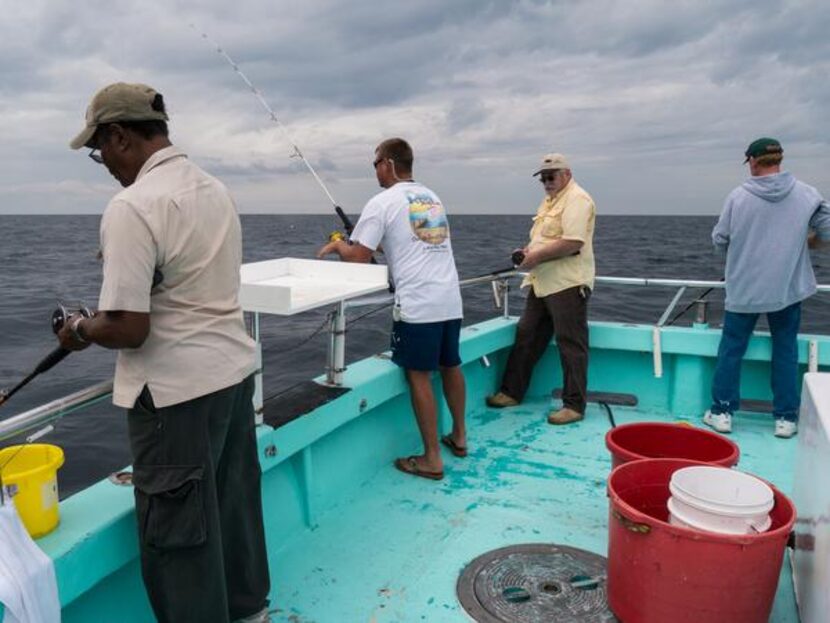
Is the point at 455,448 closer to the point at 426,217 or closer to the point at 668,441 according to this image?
the point at 668,441

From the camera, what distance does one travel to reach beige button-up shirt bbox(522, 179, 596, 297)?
13.5ft

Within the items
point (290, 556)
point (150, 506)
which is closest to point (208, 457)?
point (150, 506)

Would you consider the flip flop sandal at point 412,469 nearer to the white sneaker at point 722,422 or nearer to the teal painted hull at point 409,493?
the teal painted hull at point 409,493

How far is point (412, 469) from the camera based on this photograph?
3.56m

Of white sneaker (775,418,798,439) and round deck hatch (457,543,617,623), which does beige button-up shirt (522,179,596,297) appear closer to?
white sneaker (775,418,798,439)

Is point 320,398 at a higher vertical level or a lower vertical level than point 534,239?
lower

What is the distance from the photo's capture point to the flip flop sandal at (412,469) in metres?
3.51

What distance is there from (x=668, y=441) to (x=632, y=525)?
Result: 1.11 metres

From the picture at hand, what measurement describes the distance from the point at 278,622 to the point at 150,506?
2.62ft

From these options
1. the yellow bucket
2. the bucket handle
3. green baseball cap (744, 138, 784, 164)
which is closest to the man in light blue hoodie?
green baseball cap (744, 138, 784, 164)

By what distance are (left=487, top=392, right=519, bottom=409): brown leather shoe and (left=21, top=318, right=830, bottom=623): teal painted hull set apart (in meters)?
0.07

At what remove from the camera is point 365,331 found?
11391 mm

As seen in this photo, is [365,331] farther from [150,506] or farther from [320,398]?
[150,506]

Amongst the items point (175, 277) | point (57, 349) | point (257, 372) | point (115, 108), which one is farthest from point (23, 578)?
point (115, 108)
